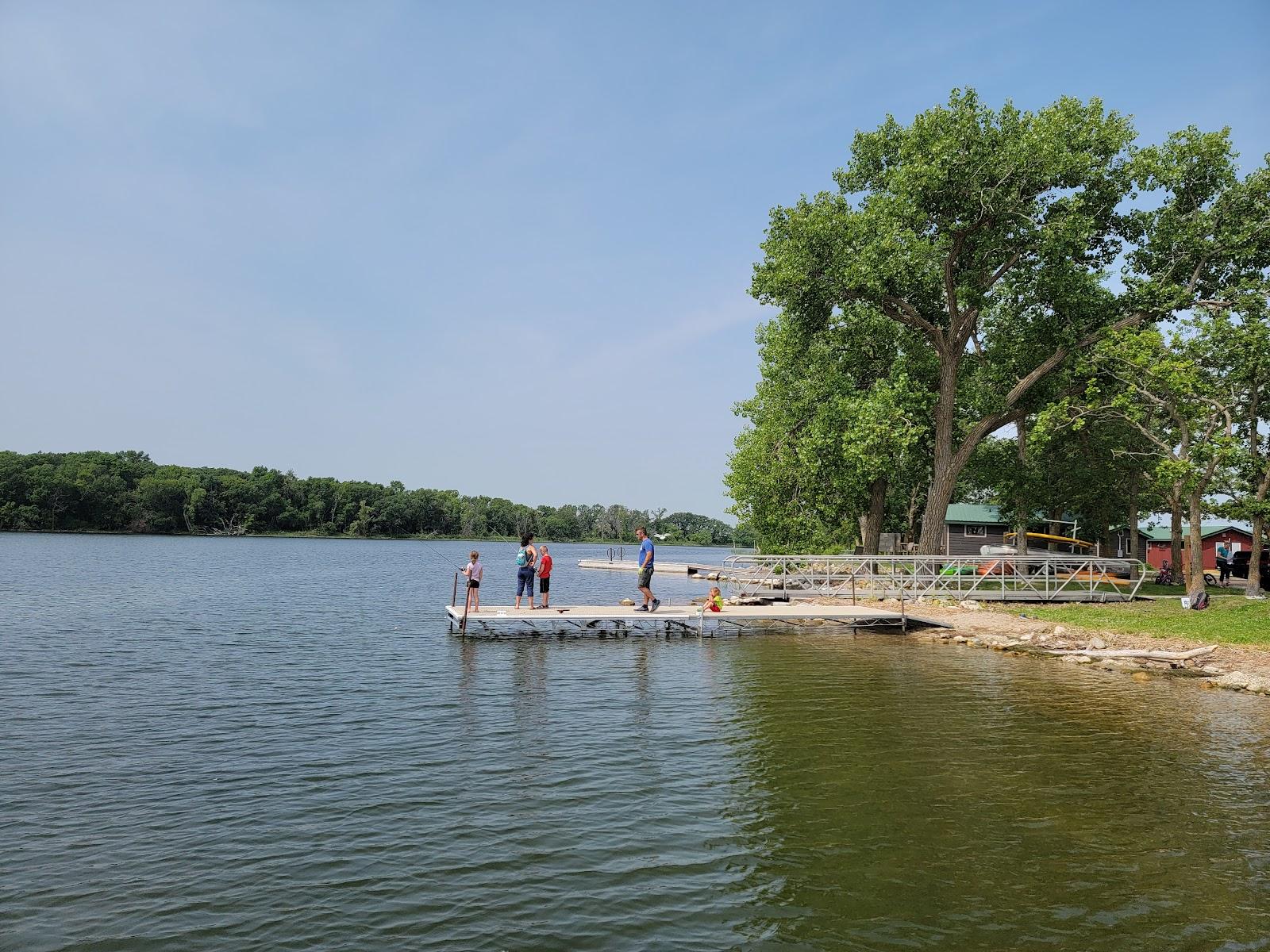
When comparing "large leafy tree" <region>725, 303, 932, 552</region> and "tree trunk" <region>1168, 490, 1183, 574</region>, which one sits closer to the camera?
"large leafy tree" <region>725, 303, 932, 552</region>

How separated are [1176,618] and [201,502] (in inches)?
6031

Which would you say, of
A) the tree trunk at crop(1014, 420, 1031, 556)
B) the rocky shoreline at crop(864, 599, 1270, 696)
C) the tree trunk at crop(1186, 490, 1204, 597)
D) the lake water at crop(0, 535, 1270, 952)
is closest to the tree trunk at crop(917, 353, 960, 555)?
the rocky shoreline at crop(864, 599, 1270, 696)

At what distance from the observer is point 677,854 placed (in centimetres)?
834

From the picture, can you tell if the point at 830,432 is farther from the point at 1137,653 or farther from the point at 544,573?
the point at 1137,653

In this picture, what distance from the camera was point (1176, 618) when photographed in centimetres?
2311

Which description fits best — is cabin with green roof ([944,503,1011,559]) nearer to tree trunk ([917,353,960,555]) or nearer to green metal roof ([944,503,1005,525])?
green metal roof ([944,503,1005,525])

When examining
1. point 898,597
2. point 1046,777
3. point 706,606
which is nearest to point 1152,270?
point 898,597

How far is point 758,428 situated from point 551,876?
38.5 metres

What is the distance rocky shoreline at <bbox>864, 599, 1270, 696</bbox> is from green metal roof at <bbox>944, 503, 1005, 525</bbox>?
30127mm

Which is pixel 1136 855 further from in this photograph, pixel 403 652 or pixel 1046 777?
pixel 403 652

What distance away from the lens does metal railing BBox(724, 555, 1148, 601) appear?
29.2 m

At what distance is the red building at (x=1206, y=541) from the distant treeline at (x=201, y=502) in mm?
140889

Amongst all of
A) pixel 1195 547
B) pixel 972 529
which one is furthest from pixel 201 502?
pixel 1195 547

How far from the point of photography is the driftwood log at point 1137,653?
18.9 m
